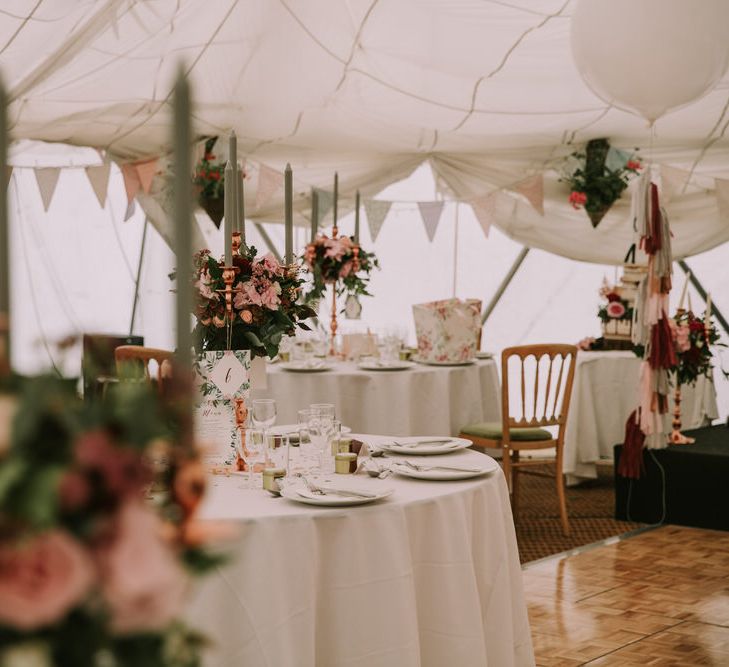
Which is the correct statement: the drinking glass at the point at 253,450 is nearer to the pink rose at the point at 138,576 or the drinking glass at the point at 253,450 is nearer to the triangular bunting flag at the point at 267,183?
the pink rose at the point at 138,576

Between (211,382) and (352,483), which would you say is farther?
(211,382)

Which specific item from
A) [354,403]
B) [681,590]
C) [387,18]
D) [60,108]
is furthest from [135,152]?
[681,590]

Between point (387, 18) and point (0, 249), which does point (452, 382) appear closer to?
point (387, 18)

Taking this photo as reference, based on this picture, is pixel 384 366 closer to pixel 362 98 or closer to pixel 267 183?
pixel 362 98

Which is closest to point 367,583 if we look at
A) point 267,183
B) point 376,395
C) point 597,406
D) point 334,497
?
point 334,497

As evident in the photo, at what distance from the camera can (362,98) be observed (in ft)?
23.5

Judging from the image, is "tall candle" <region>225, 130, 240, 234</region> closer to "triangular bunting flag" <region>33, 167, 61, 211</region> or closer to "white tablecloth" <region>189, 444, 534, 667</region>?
"white tablecloth" <region>189, 444, 534, 667</region>

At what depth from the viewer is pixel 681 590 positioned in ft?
13.9

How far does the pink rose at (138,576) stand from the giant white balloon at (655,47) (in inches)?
133

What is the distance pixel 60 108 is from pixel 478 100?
9.40 ft

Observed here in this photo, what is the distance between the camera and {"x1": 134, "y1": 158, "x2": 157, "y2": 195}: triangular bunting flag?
300 inches

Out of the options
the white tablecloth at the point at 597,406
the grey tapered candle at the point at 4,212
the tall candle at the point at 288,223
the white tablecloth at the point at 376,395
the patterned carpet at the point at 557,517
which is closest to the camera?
the grey tapered candle at the point at 4,212

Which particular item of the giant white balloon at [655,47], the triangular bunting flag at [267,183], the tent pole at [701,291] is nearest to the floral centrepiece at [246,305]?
the giant white balloon at [655,47]

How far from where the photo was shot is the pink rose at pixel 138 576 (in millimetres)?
650
